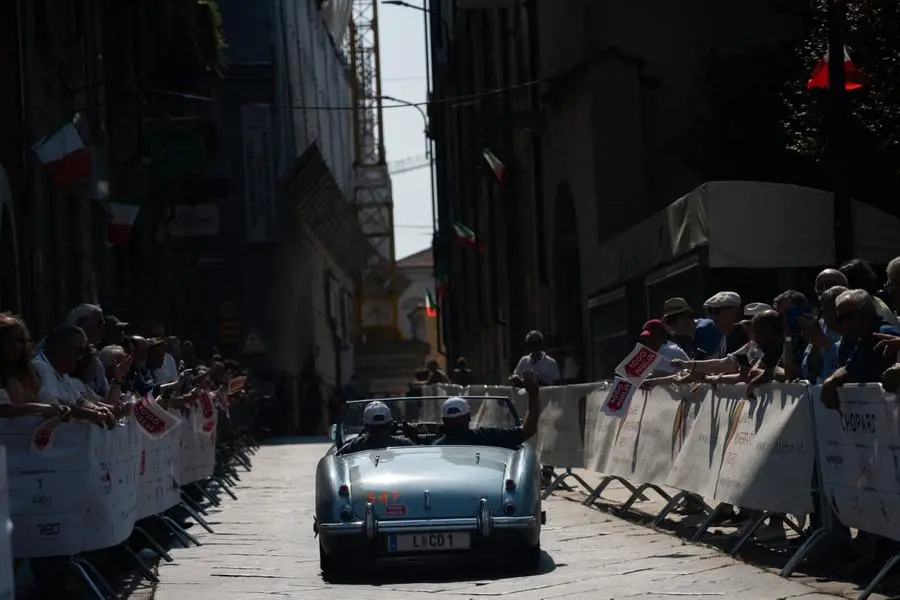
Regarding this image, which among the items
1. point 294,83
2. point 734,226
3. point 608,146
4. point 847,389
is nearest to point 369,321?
point 294,83

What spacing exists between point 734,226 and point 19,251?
343 inches

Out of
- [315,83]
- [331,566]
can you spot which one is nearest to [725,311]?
[331,566]

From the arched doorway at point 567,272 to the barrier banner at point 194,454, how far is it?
15.7 meters

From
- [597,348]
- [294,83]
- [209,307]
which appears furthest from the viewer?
[294,83]

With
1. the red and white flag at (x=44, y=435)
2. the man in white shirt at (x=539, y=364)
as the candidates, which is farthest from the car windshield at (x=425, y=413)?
the man in white shirt at (x=539, y=364)

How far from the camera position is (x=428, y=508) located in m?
11.6

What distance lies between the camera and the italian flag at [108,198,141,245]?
3266cm

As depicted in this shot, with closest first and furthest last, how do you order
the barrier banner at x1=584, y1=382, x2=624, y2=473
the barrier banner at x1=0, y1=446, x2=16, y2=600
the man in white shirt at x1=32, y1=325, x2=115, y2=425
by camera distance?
the barrier banner at x1=0, y1=446, x2=16, y2=600, the man in white shirt at x1=32, y1=325, x2=115, y2=425, the barrier banner at x1=584, y1=382, x2=624, y2=473

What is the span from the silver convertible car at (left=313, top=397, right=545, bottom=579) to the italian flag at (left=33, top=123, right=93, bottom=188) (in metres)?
12.5

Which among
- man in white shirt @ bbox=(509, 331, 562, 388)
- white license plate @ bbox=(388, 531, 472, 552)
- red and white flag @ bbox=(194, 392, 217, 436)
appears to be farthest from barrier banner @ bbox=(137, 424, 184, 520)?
man in white shirt @ bbox=(509, 331, 562, 388)

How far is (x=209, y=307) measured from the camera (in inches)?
2489

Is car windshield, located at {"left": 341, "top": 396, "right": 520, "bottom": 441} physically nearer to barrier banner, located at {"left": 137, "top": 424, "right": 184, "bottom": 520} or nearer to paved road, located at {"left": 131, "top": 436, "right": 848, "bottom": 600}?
paved road, located at {"left": 131, "top": 436, "right": 848, "bottom": 600}

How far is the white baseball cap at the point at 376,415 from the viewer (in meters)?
13.2

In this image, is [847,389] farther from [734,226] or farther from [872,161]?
[872,161]
